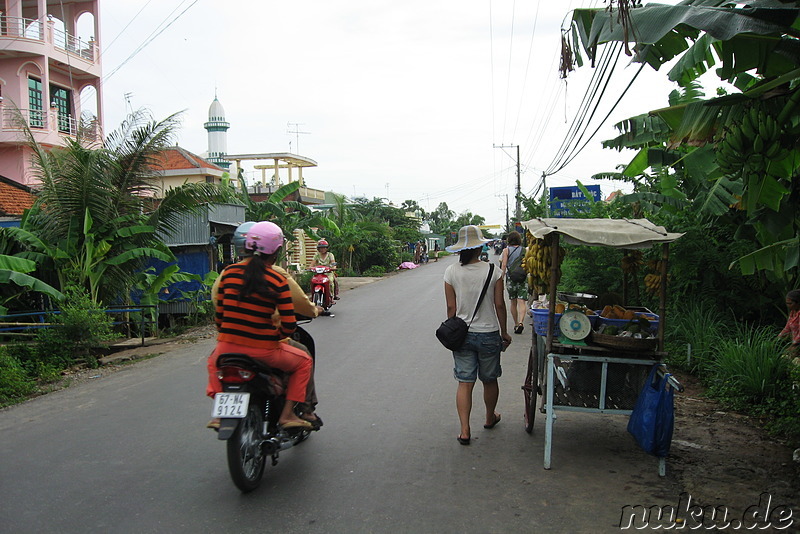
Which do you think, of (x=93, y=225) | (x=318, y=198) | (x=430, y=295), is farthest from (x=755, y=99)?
(x=318, y=198)

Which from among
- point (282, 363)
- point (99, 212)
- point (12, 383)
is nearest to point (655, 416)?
point (282, 363)

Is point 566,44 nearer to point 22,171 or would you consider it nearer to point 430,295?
point 430,295

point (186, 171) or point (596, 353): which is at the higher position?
point (186, 171)

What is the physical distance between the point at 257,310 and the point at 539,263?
2998 millimetres

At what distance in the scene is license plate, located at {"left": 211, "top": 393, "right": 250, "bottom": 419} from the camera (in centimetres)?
428

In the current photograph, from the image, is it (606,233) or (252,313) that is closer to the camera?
(252,313)

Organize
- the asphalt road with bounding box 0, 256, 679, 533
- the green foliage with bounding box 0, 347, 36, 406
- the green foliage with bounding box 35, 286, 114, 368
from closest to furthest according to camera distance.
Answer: the asphalt road with bounding box 0, 256, 679, 533 → the green foliage with bounding box 0, 347, 36, 406 → the green foliage with bounding box 35, 286, 114, 368

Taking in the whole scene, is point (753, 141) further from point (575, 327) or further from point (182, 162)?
point (182, 162)

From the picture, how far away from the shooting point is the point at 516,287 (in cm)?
1153

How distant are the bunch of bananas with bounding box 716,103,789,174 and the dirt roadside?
2.40 m

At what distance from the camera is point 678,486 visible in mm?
4699

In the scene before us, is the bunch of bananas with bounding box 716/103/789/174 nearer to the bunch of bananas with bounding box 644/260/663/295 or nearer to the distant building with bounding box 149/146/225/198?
the bunch of bananas with bounding box 644/260/663/295

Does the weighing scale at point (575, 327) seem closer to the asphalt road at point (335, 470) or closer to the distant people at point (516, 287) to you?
the asphalt road at point (335, 470)

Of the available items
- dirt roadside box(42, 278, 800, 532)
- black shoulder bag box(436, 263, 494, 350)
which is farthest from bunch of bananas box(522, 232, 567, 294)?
dirt roadside box(42, 278, 800, 532)
